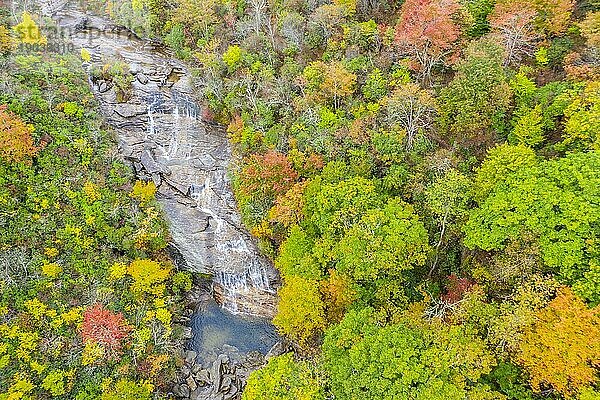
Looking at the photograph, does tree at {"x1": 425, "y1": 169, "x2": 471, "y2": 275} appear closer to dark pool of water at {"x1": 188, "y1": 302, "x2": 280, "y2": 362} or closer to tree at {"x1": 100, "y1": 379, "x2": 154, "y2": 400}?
dark pool of water at {"x1": 188, "y1": 302, "x2": 280, "y2": 362}

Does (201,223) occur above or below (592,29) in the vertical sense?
below

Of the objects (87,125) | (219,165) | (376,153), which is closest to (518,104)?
(376,153)

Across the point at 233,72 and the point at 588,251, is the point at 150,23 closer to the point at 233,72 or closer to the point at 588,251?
the point at 233,72

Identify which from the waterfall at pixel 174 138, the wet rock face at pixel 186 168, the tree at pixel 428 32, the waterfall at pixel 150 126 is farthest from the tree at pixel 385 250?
the waterfall at pixel 150 126

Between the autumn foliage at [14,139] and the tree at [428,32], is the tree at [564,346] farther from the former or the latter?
the autumn foliage at [14,139]

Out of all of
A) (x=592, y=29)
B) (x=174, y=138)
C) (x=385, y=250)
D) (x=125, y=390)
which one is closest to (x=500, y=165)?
(x=385, y=250)

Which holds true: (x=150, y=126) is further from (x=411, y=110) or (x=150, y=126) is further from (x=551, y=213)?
(x=551, y=213)
